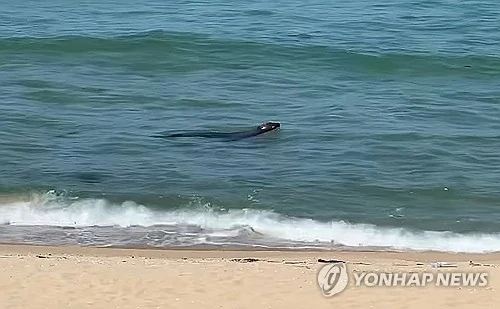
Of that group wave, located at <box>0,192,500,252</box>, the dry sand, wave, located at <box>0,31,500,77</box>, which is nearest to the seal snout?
wave, located at <box>0,192,500,252</box>

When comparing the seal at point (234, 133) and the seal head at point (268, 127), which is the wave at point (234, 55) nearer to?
the seal head at point (268, 127)

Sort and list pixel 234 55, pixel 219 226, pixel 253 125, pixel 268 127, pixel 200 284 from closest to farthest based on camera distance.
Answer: pixel 200 284
pixel 219 226
pixel 268 127
pixel 253 125
pixel 234 55

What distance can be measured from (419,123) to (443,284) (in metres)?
6.60

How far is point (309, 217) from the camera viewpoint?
9766mm

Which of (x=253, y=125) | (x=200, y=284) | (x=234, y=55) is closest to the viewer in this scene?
(x=200, y=284)

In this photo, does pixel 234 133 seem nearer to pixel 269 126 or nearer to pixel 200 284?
pixel 269 126

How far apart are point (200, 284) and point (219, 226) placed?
243cm

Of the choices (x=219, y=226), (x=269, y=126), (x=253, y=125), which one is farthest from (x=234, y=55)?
(x=219, y=226)

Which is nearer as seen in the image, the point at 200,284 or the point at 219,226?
the point at 200,284

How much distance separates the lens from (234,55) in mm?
18906

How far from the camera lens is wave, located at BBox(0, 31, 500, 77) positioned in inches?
Answer: 704

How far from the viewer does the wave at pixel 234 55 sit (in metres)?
17.9

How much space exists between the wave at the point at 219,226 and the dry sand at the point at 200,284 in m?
0.73

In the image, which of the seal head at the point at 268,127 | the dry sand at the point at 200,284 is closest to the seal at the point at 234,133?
the seal head at the point at 268,127
